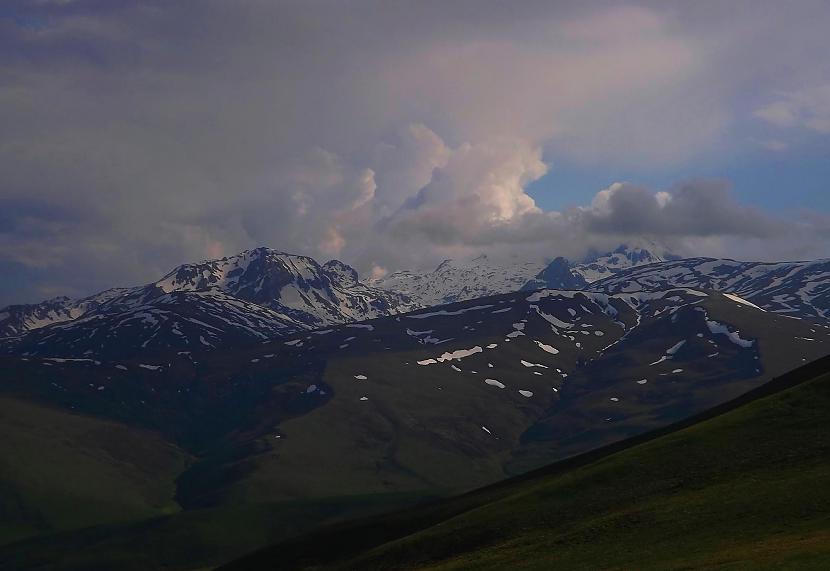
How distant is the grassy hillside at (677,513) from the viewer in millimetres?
61875

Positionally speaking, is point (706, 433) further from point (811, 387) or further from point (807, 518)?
point (807, 518)

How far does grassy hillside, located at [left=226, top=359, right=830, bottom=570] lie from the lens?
2436 inches

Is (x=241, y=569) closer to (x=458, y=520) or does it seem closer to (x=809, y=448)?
(x=458, y=520)

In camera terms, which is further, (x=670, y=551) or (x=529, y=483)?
(x=529, y=483)

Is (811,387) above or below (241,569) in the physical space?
above

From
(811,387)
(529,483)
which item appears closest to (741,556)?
(811,387)

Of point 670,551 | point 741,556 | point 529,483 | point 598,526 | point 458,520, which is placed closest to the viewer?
point 741,556

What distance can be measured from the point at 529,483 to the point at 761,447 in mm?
43605

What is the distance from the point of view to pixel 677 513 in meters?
73.4

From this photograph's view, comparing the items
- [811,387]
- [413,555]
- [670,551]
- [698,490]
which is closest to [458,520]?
[413,555]

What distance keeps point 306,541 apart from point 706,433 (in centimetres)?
6337

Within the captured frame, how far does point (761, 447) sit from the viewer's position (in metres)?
88.1

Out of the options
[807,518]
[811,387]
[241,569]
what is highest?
[811,387]

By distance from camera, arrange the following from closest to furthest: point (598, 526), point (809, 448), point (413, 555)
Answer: point (598, 526)
point (809, 448)
point (413, 555)
